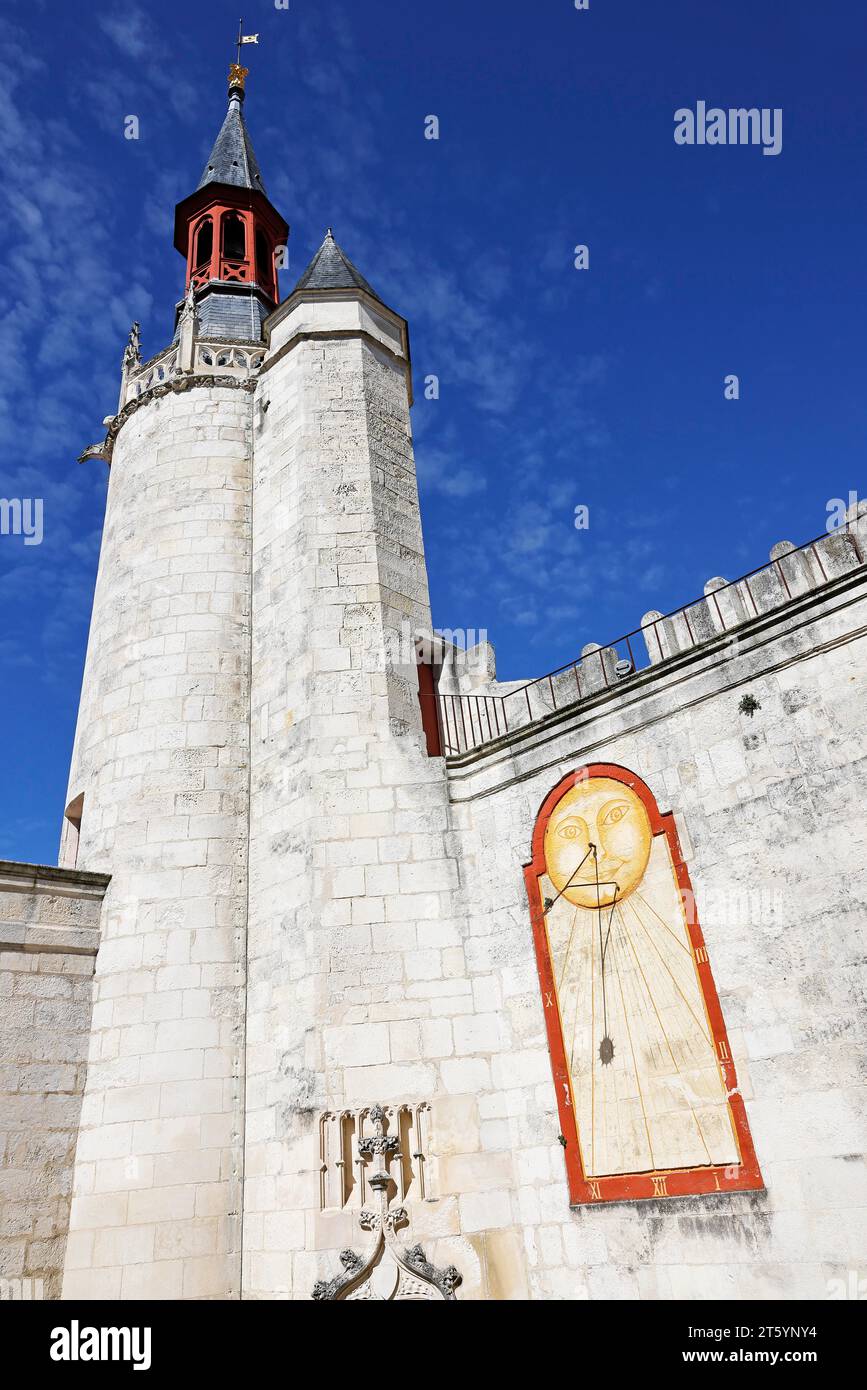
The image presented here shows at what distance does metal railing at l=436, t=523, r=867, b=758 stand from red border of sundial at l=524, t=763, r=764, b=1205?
42.7 inches

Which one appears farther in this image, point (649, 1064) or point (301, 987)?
point (301, 987)

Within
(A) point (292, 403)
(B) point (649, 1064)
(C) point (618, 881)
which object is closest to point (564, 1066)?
(B) point (649, 1064)

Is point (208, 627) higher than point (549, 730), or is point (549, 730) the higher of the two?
point (208, 627)

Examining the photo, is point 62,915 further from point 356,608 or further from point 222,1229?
point 356,608

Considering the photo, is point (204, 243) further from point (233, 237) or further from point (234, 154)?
point (234, 154)

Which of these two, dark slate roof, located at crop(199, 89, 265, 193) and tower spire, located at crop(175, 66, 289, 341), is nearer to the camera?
tower spire, located at crop(175, 66, 289, 341)

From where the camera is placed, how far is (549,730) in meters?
8.93

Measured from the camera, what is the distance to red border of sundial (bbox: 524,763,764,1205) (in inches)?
258

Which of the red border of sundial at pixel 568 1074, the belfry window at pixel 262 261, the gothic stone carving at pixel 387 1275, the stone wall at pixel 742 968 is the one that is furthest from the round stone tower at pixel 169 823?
the belfry window at pixel 262 261

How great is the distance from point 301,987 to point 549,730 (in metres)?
3.56

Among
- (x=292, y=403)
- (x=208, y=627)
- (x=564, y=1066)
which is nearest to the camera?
(x=564, y=1066)

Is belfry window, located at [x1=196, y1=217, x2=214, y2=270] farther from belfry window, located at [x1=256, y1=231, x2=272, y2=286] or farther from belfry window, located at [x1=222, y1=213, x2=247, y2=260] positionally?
belfry window, located at [x1=256, y1=231, x2=272, y2=286]

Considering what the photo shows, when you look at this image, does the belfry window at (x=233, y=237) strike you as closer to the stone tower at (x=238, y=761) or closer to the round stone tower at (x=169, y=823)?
the round stone tower at (x=169, y=823)

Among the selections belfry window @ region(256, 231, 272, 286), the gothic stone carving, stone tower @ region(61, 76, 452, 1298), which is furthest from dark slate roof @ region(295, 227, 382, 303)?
the gothic stone carving
